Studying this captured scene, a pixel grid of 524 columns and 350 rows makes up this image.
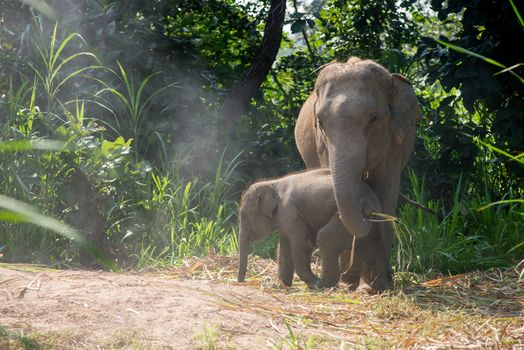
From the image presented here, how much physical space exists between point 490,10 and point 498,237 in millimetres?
2110

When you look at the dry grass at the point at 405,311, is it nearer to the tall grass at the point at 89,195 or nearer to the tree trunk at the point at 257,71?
the tall grass at the point at 89,195

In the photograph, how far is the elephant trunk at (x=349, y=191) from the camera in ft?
19.6

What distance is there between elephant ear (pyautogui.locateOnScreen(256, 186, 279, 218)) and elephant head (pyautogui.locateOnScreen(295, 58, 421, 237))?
1.54 feet

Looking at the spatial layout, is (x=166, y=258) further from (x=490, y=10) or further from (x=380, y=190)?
(x=490, y=10)

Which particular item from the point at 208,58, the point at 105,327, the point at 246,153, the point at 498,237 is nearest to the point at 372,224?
the point at 498,237

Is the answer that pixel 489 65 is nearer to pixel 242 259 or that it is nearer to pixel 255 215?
pixel 255 215

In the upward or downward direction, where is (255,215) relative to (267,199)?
downward

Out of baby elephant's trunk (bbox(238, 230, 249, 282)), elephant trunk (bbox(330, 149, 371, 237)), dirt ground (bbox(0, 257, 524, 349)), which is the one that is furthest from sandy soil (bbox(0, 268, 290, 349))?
baby elephant's trunk (bbox(238, 230, 249, 282))

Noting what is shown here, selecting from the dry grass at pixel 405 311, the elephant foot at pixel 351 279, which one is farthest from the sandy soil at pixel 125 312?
the elephant foot at pixel 351 279

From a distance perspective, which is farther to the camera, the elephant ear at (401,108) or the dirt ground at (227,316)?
the elephant ear at (401,108)

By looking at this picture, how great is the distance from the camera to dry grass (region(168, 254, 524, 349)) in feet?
14.3

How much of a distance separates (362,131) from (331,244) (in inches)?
34.0

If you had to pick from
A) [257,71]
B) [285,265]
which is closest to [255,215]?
[285,265]

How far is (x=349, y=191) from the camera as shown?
6.00 meters
